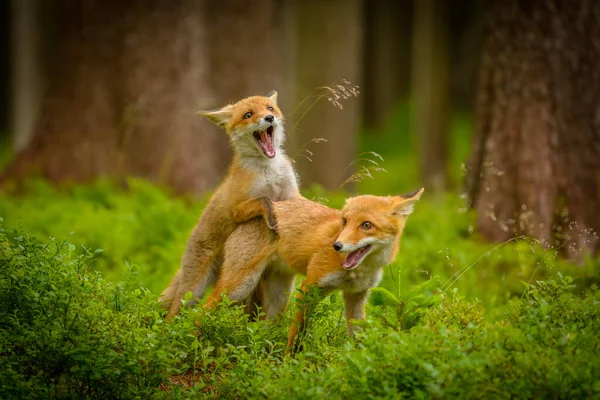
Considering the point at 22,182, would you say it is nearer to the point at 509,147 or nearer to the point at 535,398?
the point at 509,147

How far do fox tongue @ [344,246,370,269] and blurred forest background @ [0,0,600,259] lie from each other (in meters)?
1.10

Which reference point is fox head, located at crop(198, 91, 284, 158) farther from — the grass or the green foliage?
the green foliage

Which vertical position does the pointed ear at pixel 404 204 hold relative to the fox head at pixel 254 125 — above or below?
below

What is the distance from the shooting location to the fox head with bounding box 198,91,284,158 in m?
6.66

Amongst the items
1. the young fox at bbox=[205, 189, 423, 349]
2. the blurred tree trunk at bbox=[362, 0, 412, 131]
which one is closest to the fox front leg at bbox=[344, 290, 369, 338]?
the young fox at bbox=[205, 189, 423, 349]

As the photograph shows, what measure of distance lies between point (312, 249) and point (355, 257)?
0.46 metres

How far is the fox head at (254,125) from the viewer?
21.9ft

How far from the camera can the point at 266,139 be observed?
268 inches

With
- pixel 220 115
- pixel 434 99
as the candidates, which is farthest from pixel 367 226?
pixel 434 99

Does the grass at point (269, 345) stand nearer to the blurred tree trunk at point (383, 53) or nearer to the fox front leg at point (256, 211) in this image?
the fox front leg at point (256, 211)

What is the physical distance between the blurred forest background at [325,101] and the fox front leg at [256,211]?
77cm

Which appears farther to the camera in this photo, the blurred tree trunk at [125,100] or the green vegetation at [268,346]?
the blurred tree trunk at [125,100]

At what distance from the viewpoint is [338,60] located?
16.6 metres

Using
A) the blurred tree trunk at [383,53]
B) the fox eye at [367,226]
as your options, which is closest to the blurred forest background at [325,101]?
the fox eye at [367,226]
